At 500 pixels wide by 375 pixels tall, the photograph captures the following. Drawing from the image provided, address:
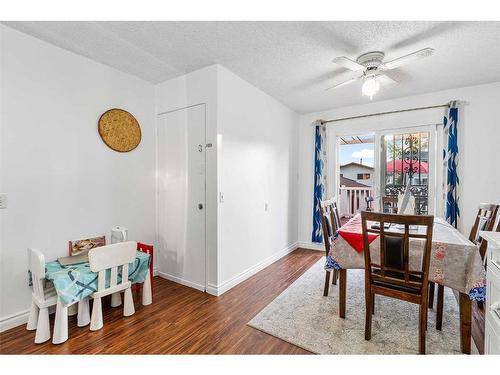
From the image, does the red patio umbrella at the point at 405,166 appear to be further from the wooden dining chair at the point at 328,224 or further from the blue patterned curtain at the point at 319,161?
the wooden dining chair at the point at 328,224

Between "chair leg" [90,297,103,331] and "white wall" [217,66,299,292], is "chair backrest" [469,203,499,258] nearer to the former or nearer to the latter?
"white wall" [217,66,299,292]

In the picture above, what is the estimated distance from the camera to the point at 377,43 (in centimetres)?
221

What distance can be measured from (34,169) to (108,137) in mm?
741

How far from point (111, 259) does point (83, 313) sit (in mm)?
495

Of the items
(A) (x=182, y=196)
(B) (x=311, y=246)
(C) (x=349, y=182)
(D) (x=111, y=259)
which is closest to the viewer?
(D) (x=111, y=259)

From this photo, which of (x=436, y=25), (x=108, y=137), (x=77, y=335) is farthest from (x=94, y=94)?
(x=436, y=25)

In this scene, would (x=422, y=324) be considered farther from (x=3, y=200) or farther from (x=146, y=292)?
(x=3, y=200)

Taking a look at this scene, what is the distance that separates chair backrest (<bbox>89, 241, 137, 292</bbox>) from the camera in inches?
78.2

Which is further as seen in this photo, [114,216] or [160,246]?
[160,246]

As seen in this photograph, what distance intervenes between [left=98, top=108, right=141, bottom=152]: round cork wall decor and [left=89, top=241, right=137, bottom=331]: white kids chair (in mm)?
1230

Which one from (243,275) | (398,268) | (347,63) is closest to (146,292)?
(243,275)

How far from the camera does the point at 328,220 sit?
2756 mm
